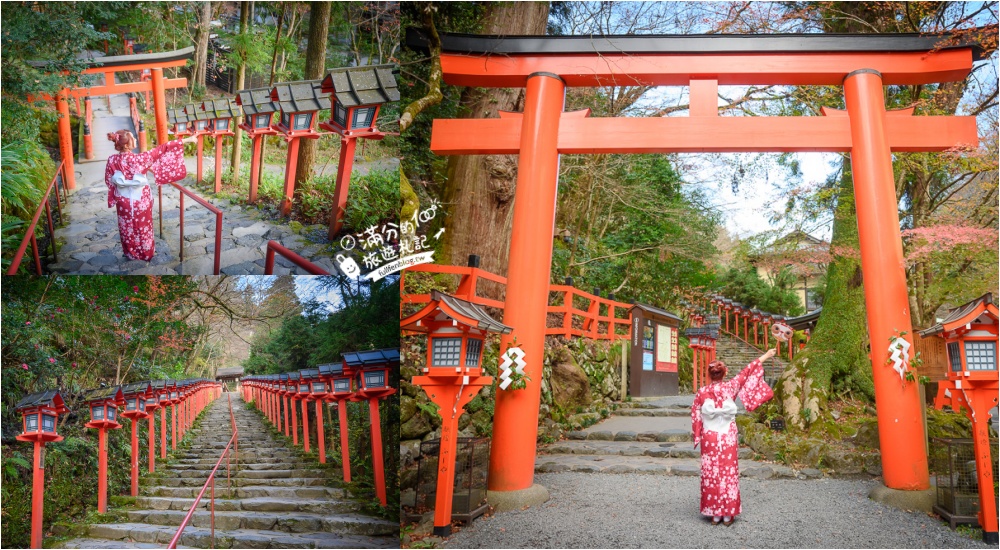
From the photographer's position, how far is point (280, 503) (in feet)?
14.3

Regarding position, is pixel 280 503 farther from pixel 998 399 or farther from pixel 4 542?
pixel 998 399

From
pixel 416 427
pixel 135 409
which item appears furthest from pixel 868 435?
pixel 135 409

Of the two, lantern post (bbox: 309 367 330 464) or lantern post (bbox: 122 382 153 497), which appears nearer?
lantern post (bbox: 122 382 153 497)

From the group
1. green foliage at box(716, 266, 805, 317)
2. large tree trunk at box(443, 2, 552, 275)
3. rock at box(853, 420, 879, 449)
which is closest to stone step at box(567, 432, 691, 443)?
rock at box(853, 420, 879, 449)

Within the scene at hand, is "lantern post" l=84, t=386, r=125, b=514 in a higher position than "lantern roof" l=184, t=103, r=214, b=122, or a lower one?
lower

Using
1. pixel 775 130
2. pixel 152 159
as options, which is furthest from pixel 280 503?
pixel 775 130

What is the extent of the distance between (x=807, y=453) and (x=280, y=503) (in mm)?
4772

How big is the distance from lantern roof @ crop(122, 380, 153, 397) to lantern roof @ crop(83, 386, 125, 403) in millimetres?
32

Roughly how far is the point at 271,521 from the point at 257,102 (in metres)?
2.76

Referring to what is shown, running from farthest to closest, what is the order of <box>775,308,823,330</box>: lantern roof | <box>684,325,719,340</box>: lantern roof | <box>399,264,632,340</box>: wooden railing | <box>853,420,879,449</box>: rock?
<box>775,308,823,330</box>: lantern roof, <box>684,325,719,340</box>: lantern roof, <box>853,420,879,449</box>: rock, <box>399,264,632,340</box>: wooden railing

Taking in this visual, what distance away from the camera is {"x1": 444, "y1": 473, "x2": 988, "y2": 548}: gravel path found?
Answer: 433cm

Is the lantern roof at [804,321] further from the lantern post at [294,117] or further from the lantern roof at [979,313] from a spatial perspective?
the lantern post at [294,117]

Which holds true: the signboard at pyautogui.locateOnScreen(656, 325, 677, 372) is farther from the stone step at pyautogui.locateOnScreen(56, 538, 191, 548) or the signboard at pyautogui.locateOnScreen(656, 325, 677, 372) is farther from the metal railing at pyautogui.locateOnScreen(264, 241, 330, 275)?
the stone step at pyautogui.locateOnScreen(56, 538, 191, 548)

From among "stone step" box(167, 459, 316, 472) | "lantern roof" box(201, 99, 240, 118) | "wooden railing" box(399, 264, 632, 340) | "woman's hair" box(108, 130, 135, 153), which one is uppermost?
"lantern roof" box(201, 99, 240, 118)
